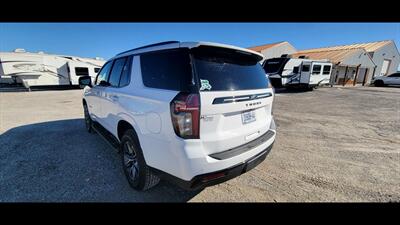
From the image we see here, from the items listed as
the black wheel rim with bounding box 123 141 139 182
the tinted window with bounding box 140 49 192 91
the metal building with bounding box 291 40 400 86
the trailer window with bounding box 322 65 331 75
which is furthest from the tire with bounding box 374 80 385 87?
the black wheel rim with bounding box 123 141 139 182

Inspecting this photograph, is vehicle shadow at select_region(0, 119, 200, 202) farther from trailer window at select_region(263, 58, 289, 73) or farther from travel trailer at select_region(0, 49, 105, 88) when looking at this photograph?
travel trailer at select_region(0, 49, 105, 88)

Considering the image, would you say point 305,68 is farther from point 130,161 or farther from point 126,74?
point 130,161

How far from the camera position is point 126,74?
289 cm

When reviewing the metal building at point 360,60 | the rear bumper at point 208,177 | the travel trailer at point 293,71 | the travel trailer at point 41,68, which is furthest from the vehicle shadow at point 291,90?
the travel trailer at point 41,68

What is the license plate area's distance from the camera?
2.24 meters

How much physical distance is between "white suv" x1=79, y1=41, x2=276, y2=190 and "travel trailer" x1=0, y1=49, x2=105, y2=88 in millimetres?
19716

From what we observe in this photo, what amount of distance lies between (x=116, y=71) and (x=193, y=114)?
2.20 m

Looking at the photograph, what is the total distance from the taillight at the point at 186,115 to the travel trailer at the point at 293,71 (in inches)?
587

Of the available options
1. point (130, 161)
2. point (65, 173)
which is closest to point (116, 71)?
point (130, 161)

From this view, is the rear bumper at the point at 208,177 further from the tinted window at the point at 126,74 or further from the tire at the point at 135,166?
the tinted window at the point at 126,74

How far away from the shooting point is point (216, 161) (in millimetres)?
1932
